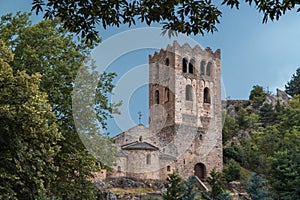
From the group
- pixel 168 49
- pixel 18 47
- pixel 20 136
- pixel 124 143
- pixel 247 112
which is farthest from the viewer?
pixel 247 112

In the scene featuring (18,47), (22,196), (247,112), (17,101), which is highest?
(247,112)

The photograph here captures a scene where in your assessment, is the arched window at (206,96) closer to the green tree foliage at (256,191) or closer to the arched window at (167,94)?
the arched window at (167,94)

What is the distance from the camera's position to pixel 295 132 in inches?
1822

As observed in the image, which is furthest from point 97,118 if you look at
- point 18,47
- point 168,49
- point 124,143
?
point 168,49

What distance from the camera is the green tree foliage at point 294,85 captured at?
85688 millimetres

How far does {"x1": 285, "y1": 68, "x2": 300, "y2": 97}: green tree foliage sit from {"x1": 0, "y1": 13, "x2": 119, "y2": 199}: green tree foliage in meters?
68.9

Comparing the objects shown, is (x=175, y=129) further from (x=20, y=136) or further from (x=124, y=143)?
(x=20, y=136)

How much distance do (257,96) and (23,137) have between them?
214 feet

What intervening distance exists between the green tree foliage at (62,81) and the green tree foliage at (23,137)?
1.98m

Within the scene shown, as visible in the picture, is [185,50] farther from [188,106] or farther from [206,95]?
[188,106]

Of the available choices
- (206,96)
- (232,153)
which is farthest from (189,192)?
(232,153)

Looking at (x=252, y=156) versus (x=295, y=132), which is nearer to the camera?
(x=295, y=132)

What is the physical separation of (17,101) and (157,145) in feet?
91.6

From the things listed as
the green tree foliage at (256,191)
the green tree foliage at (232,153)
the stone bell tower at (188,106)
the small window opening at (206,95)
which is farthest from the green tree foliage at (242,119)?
the green tree foliage at (256,191)
